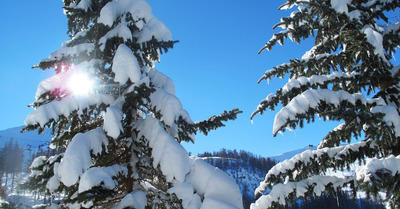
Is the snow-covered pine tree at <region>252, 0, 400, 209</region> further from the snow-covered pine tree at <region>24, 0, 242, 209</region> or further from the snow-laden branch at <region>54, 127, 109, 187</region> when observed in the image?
the snow-laden branch at <region>54, 127, 109, 187</region>

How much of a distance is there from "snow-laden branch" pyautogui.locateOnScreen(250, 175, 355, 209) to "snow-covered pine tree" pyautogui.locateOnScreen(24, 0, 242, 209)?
2.16m

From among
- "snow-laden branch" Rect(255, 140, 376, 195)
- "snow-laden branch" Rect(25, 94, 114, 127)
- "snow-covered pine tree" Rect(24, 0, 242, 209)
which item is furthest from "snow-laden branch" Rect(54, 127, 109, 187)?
"snow-laden branch" Rect(255, 140, 376, 195)

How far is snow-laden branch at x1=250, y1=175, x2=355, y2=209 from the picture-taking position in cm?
557

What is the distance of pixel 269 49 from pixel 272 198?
14.0 ft

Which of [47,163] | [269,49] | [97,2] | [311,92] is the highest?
[97,2]

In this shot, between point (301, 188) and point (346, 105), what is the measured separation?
6.95 feet

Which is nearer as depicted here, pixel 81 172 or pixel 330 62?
pixel 81 172

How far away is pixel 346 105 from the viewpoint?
5.63 metres

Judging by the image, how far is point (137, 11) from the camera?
5.98 meters

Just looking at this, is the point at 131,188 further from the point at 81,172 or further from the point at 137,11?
the point at 137,11

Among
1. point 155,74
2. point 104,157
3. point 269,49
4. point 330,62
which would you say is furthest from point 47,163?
point 330,62

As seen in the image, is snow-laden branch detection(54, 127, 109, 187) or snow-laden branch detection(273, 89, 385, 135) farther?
snow-laden branch detection(273, 89, 385, 135)

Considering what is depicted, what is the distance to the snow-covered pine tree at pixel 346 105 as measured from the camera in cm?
513

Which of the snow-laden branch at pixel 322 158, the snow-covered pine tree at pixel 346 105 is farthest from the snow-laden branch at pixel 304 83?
the snow-laden branch at pixel 322 158
